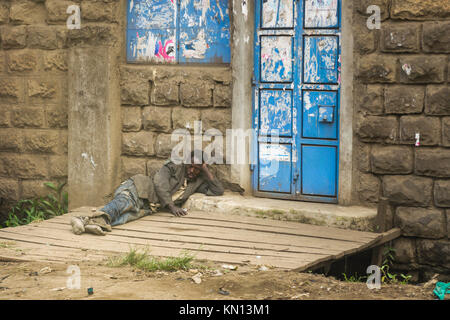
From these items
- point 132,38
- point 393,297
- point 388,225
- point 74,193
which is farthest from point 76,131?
point 393,297

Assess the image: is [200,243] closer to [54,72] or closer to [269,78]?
[269,78]

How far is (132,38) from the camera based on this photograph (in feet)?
25.0

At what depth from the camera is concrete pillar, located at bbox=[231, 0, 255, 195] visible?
23.1 feet

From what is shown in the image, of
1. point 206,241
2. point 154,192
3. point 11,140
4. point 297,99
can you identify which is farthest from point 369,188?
point 11,140

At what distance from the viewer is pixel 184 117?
734 cm

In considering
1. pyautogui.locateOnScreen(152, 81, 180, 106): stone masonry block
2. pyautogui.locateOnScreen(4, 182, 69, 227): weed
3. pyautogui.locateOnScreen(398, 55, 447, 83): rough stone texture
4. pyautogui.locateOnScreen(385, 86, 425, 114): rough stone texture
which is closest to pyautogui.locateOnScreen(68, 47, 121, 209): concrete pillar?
pyautogui.locateOnScreen(4, 182, 69, 227): weed

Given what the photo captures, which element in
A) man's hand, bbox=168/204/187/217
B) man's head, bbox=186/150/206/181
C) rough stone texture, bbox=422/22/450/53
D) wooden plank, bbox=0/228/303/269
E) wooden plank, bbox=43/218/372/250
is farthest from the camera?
man's head, bbox=186/150/206/181

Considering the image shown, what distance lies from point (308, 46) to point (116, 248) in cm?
276

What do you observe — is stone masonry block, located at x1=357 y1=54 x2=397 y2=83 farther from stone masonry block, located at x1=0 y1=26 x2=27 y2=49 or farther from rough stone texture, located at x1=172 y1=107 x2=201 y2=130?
stone masonry block, located at x1=0 y1=26 x2=27 y2=49

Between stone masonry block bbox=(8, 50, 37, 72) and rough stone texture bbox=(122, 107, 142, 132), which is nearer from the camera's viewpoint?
rough stone texture bbox=(122, 107, 142, 132)

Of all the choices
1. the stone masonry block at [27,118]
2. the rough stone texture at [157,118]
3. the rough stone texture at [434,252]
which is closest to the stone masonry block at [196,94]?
the rough stone texture at [157,118]

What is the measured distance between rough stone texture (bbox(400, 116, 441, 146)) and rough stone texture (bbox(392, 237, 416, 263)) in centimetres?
95

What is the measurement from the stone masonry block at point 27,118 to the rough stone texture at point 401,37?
152 inches

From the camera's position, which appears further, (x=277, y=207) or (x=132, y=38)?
(x=132, y=38)
